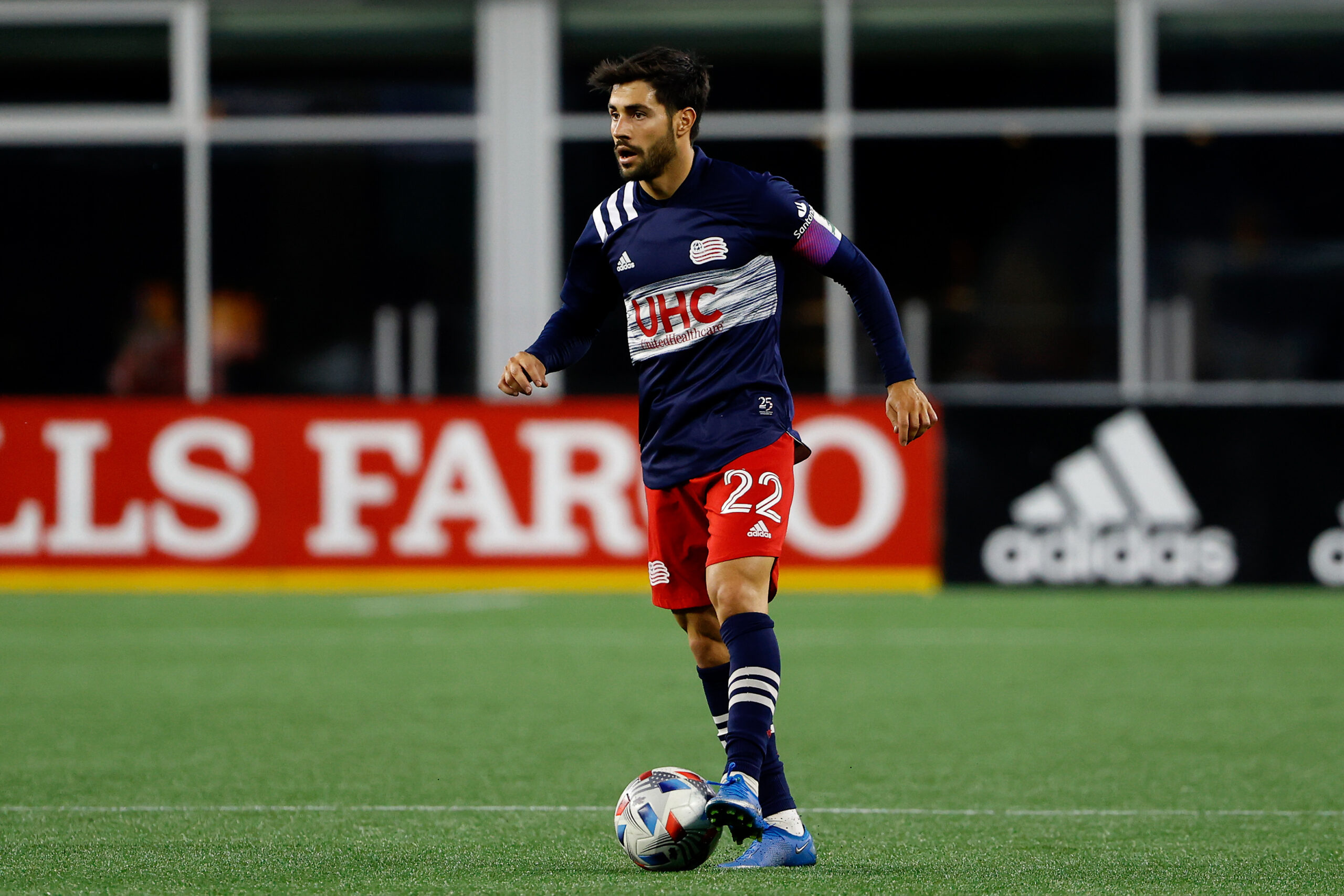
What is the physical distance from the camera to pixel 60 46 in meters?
17.6

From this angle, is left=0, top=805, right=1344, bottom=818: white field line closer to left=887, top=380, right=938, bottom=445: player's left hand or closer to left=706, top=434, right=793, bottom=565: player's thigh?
left=706, top=434, right=793, bottom=565: player's thigh

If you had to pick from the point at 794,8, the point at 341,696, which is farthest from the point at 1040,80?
the point at 341,696

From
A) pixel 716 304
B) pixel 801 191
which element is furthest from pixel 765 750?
pixel 801 191

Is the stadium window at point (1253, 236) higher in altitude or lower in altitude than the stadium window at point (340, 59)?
lower

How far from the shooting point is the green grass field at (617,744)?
15.5 ft

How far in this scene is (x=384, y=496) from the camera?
1316 cm

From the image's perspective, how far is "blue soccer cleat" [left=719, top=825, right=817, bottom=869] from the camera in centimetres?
472

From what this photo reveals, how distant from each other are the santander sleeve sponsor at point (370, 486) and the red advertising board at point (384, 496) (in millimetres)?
11

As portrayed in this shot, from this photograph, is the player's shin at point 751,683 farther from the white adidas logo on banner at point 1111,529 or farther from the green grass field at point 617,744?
the white adidas logo on banner at point 1111,529

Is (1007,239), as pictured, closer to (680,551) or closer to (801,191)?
(801,191)

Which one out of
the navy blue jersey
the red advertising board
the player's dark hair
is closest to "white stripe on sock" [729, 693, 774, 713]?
the navy blue jersey

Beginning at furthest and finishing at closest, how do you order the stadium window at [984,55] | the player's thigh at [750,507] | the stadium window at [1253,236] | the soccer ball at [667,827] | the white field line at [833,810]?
the stadium window at [984,55]
the stadium window at [1253,236]
the white field line at [833,810]
the player's thigh at [750,507]
the soccer ball at [667,827]

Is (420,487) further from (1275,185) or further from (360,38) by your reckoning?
(1275,185)

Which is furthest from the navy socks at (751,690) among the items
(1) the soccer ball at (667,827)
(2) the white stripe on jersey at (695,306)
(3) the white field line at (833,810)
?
(3) the white field line at (833,810)
